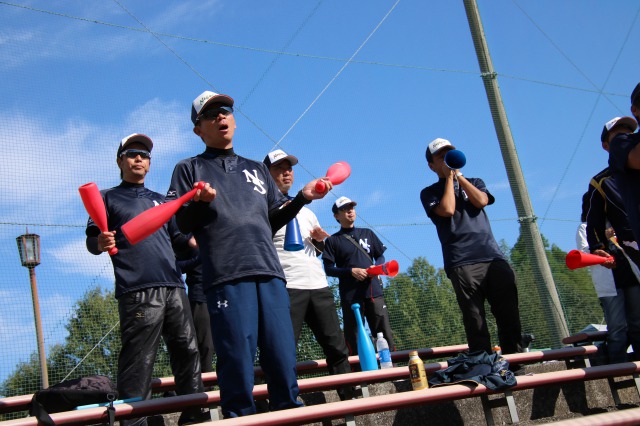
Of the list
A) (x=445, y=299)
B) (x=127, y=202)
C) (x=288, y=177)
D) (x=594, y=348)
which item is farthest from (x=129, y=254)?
(x=445, y=299)

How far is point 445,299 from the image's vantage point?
26.8 ft

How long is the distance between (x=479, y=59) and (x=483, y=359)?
18.6ft

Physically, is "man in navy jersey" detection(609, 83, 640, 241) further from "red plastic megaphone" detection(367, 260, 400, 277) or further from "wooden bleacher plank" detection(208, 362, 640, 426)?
"red plastic megaphone" detection(367, 260, 400, 277)

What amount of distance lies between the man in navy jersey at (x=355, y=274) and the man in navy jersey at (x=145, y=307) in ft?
7.55

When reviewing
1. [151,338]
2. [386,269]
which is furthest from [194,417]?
[386,269]

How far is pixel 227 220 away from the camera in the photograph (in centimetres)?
281

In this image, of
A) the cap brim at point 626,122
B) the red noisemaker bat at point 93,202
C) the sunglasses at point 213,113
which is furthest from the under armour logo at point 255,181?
the cap brim at point 626,122

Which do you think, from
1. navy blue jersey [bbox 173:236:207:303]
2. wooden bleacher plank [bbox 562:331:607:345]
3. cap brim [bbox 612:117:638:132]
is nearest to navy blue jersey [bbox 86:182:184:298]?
navy blue jersey [bbox 173:236:207:303]

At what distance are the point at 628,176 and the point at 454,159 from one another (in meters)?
1.39

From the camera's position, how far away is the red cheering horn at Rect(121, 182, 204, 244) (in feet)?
8.76

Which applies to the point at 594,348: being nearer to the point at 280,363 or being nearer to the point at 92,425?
the point at 280,363

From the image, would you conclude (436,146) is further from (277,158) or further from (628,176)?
(628,176)

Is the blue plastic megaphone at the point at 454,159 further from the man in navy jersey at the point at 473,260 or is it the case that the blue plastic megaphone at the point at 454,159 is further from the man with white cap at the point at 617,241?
the man with white cap at the point at 617,241

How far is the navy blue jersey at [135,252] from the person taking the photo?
11.4 ft
